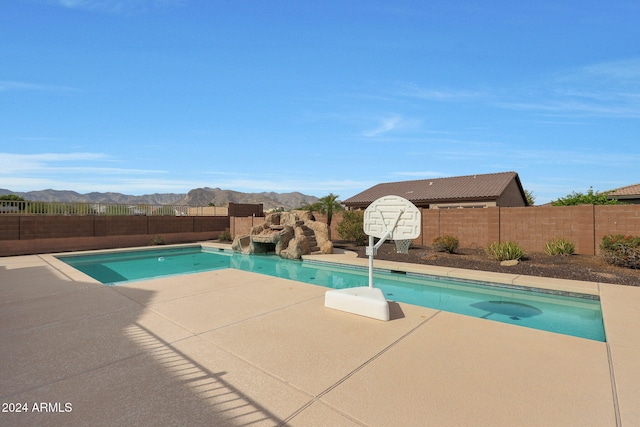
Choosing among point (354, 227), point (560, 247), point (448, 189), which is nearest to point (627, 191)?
point (448, 189)

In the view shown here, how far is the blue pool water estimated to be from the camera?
6.07m

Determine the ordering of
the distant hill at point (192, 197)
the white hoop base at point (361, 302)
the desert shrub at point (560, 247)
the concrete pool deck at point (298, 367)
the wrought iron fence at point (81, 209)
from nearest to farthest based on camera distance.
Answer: the concrete pool deck at point (298, 367)
the white hoop base at point (361, 302)
the desert shrub at point (560, 247)
the wrought iron fence at point (81, 209)
the distant hill at point (192, 197)

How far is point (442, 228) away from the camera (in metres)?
14.7

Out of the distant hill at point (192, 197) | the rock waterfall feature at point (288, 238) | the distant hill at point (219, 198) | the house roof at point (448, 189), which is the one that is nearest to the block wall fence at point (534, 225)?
the rock waterfall feature at point (288, 238)

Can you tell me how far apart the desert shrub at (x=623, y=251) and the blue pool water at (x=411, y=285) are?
3471 mm

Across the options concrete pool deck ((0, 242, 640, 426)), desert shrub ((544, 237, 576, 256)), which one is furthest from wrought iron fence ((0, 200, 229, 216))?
desert shrub ((544, 237, 576, 256))

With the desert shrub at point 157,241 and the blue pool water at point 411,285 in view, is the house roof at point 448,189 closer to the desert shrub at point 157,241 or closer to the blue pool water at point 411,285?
the blue pool water at point 411,285

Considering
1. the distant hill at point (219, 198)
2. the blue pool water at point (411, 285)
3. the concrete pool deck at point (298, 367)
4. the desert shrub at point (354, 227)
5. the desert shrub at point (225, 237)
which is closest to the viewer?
the concrete pool deck at point (298, 367)

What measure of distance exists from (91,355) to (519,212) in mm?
14147

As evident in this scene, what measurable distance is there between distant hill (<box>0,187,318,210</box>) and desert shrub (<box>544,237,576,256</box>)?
63.8 m

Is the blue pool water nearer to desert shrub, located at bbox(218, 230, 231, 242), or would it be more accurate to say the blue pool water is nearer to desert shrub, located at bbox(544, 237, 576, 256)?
desert shrub, located at bbox(218, 230, 231, 242)

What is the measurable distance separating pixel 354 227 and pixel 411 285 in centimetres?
727

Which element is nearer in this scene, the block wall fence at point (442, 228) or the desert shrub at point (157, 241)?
the block wall fence at point (442, 228)

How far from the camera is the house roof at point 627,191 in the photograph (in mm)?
22303
